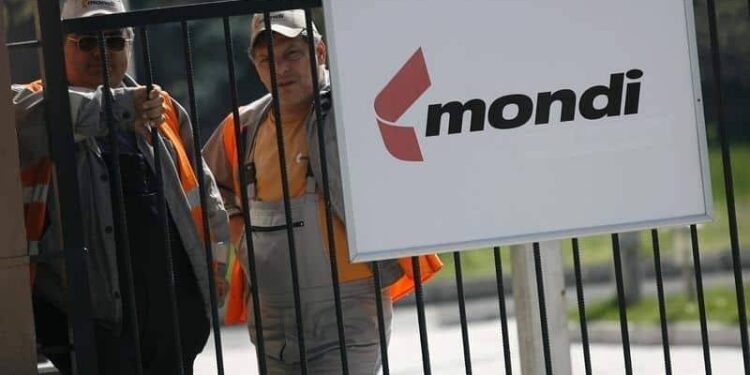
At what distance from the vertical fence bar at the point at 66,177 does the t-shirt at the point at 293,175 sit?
0.83 m

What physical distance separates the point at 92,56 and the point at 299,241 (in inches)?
36.2

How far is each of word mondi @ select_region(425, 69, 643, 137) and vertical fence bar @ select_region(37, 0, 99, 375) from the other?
1.05m

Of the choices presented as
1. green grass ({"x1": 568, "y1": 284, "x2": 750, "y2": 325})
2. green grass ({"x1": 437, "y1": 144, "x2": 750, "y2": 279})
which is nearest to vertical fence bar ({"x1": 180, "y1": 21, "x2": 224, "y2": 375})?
green grass ({"x1": 568, "y1": 284, "x2": 750, "y2": 325})

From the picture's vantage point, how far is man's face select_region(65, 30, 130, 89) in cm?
479

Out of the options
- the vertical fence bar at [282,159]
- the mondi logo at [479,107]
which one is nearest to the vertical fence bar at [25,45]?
the vertical fence bar at [282,159]

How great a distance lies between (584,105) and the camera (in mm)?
4602

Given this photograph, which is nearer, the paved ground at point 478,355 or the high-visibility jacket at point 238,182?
the high-visibility jacket at point 238,182

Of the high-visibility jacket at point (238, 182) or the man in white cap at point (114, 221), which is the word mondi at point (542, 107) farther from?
the man in white cap at point (114, 221)

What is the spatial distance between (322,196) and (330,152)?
0.20 m

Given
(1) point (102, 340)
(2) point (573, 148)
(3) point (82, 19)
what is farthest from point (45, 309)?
(2) point (573, 148)

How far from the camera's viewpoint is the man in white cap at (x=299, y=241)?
16.9ft

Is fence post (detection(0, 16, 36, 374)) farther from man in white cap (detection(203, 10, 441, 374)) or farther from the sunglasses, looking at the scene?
man in white cap (detection(203, 10, 441, 374))

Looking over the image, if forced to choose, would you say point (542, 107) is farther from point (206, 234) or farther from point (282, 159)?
point (206, 234)

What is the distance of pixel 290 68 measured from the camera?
5211 mm
